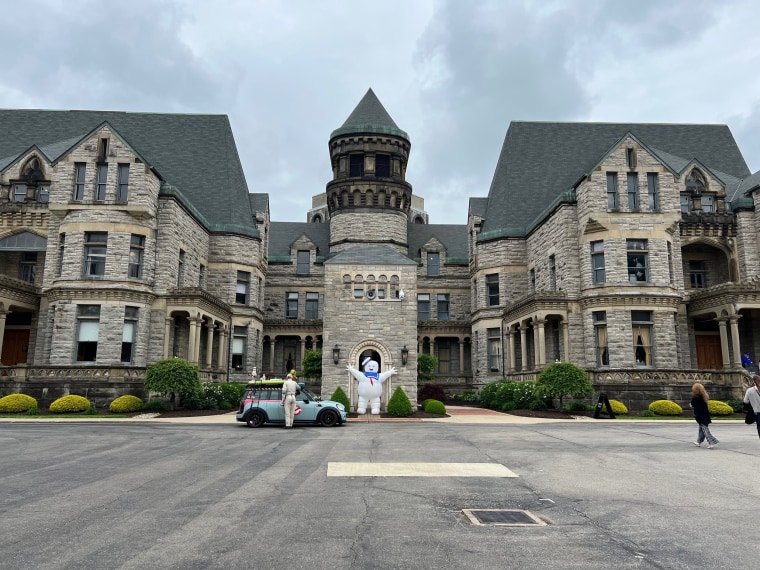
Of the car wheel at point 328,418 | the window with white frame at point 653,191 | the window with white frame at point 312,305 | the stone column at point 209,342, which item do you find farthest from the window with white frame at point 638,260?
the window with white frame at point 312,305

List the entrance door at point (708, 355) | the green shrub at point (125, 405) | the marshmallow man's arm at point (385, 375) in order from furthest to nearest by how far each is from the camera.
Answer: the entrance door at point (708, 355)
the marshmallow man's arm at point (385, 375)
the green shrub at point (125, 405)

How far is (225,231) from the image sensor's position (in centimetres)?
4178

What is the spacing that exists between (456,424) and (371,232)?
28.0 metres

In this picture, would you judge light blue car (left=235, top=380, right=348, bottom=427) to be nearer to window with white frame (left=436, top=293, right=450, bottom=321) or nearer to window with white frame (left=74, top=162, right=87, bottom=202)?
window with white frame (left=74, top=162, right=87, bottom=202)

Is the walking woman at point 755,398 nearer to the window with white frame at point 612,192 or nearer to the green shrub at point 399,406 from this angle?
the green shrub at point 399,406

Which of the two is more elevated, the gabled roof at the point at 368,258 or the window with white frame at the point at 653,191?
the window with white frame at the point at 653,191

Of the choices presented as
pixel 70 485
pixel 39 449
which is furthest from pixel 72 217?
pixel 70 485

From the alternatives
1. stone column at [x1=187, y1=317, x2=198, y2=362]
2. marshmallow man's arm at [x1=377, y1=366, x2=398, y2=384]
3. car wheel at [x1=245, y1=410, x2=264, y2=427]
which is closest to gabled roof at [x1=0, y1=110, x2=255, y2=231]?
stone column at [x1=187, y1=317, x2=198, y2=362]

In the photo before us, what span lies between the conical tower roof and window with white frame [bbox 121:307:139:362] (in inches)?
1020

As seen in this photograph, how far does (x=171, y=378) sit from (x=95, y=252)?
29.5ft

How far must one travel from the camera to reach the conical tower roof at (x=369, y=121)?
4941cm

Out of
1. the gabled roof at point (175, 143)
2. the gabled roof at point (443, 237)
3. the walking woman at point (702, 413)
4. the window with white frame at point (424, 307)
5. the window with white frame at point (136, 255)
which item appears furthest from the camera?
the gabled roof at point (443, 237)

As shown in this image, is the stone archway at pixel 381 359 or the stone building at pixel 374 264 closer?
the stone archway at pixel 381 359

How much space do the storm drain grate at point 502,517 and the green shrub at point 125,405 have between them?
24153mm
